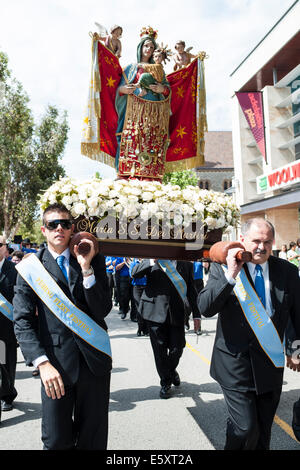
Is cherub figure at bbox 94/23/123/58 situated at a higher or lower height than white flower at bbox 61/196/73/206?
higher

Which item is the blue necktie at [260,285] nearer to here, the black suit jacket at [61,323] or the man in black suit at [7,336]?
the black suit jacket at [61,323]

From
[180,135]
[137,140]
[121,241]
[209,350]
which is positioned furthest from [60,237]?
[209,350]

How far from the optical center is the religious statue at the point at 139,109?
13.8ft

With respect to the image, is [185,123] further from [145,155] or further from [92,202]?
[92,202]

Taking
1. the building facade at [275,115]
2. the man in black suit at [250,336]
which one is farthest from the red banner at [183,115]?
the building facade at [275,115]

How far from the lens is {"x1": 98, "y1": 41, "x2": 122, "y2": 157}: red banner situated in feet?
13.6

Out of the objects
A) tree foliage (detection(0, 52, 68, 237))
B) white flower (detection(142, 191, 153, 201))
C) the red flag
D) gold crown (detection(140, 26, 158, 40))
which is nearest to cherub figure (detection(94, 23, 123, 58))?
gold crown (detection(140, 26, 158, 40))

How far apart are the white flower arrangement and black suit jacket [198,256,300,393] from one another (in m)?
0.55

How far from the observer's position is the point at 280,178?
80.7 feet

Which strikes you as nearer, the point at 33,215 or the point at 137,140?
the point at 137,140

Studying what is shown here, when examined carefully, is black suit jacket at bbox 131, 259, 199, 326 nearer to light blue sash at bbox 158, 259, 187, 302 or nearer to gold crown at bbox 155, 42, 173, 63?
light blue sash at bbox 158, 259, 187, 302

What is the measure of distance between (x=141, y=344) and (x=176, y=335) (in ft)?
9.71

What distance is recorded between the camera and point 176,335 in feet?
16.9

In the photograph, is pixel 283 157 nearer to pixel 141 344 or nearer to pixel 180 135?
pixel 141 344
